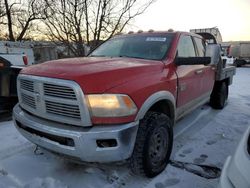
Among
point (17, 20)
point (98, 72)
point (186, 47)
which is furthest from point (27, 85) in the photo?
point (17, 20)

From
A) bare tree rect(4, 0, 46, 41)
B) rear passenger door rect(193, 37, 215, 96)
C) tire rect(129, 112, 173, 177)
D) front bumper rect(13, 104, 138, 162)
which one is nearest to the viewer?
front bumper rect(13, 104, 138, 162)

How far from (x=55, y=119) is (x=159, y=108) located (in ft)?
4.60

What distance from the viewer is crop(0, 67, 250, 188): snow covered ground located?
3.11 metres

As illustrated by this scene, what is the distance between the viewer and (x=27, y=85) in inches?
123

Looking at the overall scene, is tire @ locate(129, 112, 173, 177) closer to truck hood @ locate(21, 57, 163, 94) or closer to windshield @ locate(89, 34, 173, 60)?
truck hood @ locate(21, 57, 163, 94)

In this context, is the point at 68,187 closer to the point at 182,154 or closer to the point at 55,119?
the point at 55,119

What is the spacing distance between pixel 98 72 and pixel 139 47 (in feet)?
4.94

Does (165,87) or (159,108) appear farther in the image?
(159,108)

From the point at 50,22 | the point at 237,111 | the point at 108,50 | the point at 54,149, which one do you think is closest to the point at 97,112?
the point at 54,149

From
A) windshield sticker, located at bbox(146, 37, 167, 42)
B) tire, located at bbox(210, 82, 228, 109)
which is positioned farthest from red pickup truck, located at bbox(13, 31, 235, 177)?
tire, located at bbox(210, 82, 228, 109)

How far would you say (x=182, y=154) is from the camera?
3.88 meters

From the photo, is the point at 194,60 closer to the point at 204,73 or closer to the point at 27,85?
the point at 204,73

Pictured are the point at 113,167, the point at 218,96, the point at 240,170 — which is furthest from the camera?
the point at 218,96

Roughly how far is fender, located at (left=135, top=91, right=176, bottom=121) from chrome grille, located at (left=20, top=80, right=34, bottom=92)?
1.25 m
